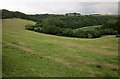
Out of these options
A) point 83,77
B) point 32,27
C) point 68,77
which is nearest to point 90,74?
point 83,77

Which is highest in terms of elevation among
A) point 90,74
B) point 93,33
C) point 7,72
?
point 7,72

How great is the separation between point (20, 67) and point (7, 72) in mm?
3359

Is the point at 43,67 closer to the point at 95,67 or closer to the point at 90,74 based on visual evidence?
the point at 90,74

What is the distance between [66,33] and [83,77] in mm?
88515

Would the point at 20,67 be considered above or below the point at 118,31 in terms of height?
above

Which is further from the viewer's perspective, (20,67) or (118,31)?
(118,31)

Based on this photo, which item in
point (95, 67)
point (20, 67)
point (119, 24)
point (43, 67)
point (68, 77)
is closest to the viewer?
point (68, 77)

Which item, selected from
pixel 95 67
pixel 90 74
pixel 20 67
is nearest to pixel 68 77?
pixel 90 74

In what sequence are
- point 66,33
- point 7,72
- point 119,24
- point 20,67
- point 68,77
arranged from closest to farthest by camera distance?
1. point 7,72
2. point 68,77
3. point 20,67
4. point 66,33
5. point 119,24

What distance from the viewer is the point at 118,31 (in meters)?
118

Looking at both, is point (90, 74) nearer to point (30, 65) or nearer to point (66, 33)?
point (30, 65)

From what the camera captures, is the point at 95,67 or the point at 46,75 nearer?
the point at 46,75

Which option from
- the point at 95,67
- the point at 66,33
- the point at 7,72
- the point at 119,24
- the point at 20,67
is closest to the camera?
the point at 7,72

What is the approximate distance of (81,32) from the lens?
115m
